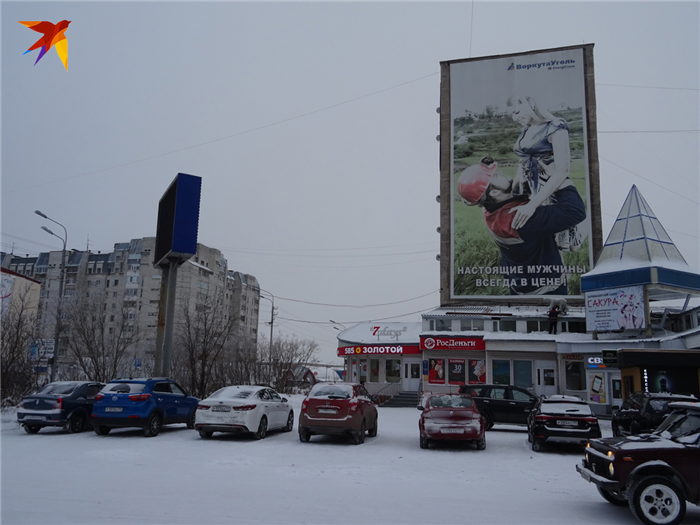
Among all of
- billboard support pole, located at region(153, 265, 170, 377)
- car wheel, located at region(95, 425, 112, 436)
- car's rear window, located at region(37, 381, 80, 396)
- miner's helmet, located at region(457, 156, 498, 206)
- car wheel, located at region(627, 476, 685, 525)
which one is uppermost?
miner's helmet, located at region(457, 156, 498, 206)

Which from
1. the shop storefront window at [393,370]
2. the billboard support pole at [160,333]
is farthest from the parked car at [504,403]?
the shop storefront window at [393,370]

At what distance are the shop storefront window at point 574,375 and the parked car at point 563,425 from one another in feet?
67.9

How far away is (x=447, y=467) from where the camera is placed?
11.5 meters

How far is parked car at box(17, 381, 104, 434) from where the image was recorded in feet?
49.3

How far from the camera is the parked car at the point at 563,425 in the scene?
565 inches

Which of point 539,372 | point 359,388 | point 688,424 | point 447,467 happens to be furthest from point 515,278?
point 688,424

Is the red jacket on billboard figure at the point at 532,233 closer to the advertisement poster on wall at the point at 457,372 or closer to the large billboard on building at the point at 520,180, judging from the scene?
the large billboard on building at the point at 520,180

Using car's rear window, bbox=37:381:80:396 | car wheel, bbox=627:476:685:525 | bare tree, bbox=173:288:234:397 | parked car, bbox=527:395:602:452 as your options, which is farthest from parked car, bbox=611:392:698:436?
bare tree, bbox=173:288:234:397

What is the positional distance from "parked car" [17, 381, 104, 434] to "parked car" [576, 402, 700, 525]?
13.1m

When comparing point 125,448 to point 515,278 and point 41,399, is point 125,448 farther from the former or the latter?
point 515,278

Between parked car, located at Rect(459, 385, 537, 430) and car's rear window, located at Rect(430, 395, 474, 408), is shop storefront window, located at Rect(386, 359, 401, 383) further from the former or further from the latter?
car's rear window, located at Rect(430, 395, 474, 408)

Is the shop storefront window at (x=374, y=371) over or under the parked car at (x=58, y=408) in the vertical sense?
over

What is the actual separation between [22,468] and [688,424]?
420 inches

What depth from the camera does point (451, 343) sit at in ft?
120
